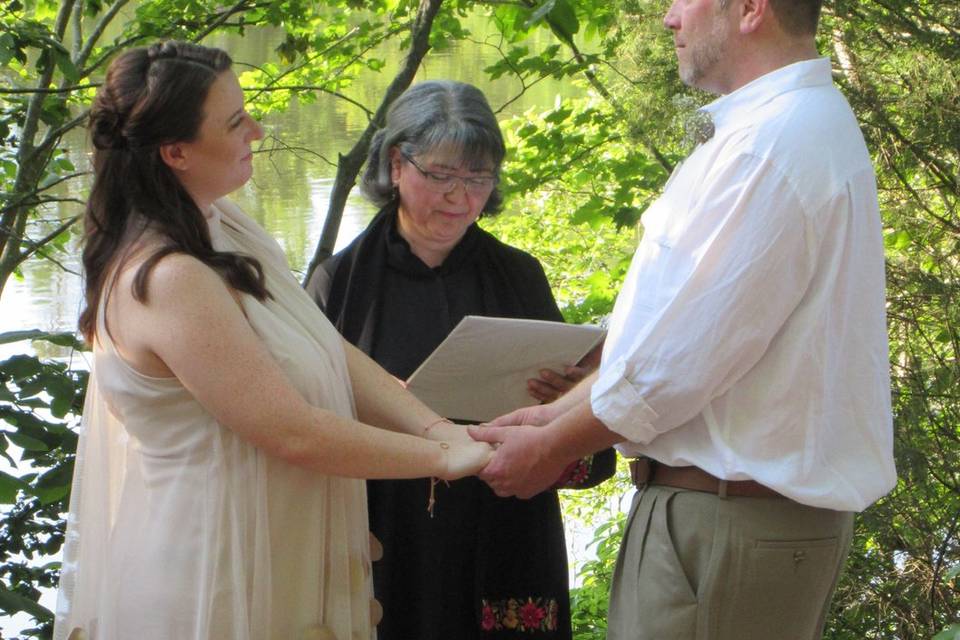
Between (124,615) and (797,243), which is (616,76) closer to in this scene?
(797,243)

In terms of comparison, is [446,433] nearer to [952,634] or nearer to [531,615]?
[531,615]

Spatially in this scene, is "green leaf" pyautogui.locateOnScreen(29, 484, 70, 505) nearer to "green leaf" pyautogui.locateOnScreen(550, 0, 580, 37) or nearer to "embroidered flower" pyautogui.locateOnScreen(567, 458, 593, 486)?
"embroidered flower" pyautogui.locateOnScreen(567, 458, 593, 486)

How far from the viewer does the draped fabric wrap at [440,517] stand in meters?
2.74

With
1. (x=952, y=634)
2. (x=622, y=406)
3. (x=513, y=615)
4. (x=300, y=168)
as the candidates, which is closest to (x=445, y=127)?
(x=622, y=406)

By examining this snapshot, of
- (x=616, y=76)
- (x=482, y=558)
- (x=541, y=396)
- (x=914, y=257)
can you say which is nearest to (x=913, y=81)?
(x=914, y=257)

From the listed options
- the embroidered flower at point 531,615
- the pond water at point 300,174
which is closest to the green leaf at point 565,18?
the embroidered flower at point 531,615

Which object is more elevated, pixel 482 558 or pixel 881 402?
pixel 881 402

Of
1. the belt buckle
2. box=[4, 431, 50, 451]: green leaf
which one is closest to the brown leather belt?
the belt buckle

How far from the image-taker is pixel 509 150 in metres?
4.79

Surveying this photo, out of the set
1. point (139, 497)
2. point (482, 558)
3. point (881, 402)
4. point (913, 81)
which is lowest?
point (482, 558)

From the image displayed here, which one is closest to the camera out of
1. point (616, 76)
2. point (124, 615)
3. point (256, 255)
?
point (124, 615)

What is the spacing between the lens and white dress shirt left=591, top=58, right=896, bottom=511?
2.02 m

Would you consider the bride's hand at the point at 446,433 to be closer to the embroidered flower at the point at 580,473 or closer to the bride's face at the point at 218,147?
the embroidered flower at the point at 580,473

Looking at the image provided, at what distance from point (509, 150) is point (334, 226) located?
122 cm
